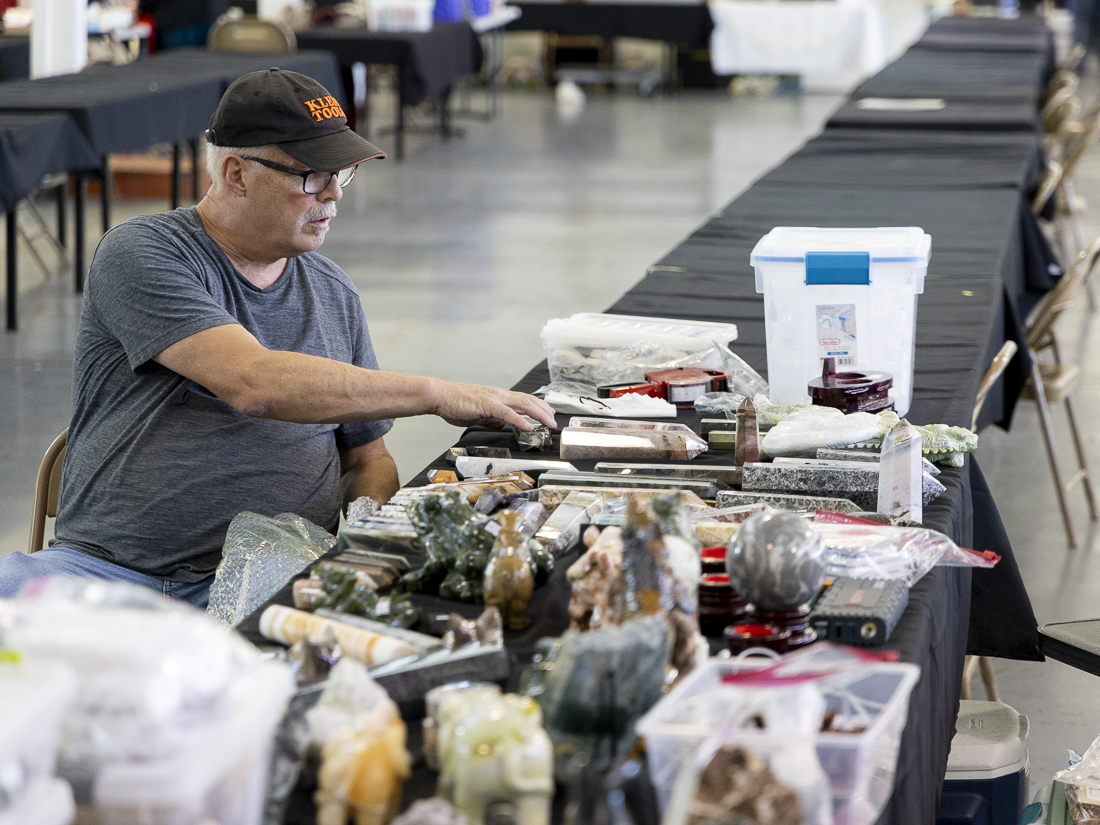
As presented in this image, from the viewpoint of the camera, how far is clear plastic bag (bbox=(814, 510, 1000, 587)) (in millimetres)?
1476

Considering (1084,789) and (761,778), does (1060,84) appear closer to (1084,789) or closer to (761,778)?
(1084,789)

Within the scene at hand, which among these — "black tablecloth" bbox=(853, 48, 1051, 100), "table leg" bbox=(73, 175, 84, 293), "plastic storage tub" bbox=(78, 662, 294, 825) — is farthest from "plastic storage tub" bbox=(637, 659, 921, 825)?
"black tablecloth" bbox=(853, 48, 1051, 100)

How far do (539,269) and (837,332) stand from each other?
483cm

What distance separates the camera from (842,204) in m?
4.12

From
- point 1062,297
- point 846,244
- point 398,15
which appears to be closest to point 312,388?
point 846,244

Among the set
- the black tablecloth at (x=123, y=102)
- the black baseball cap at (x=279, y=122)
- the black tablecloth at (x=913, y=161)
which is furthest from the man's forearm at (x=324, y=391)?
the black tablecloth at (x=123, y=102)

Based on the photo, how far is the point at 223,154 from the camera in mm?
2117

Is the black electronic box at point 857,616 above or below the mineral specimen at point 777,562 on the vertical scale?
below

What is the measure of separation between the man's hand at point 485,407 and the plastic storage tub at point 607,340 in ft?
1.16

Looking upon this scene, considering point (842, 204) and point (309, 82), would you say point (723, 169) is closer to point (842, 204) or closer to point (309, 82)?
point (842, 204)

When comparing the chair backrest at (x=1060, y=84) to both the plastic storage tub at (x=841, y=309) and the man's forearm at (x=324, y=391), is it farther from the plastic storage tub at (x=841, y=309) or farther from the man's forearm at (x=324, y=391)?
the man's forearm at (x=324, y=391)

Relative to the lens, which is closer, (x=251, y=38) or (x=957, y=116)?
(x=957, y=116)

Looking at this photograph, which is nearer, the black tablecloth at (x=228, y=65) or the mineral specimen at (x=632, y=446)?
the mineral specimen at (x=632, y=446)

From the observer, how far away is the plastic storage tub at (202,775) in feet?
2.83
